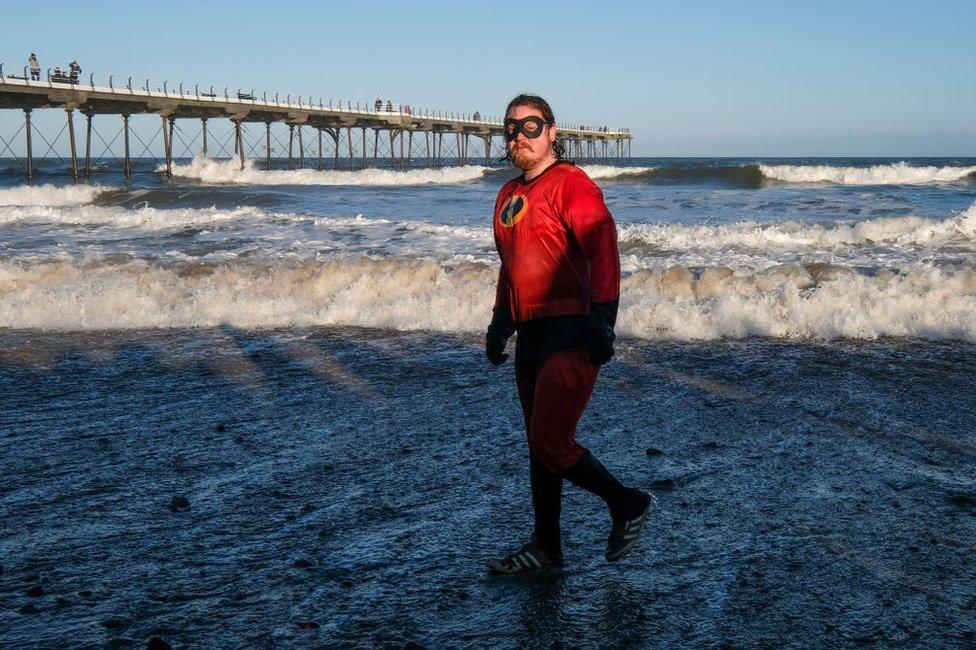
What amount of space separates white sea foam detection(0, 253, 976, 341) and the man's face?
480 centimetres

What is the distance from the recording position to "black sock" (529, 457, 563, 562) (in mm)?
3357

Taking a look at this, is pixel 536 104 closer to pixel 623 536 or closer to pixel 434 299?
pixel 623 536

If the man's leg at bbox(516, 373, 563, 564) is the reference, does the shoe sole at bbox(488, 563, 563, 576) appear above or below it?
below

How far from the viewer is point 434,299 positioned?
9.20 meters

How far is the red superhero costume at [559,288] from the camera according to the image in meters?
3.10

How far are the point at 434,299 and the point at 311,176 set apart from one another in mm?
45607

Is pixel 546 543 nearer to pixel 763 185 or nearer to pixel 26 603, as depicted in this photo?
pixel 26 603

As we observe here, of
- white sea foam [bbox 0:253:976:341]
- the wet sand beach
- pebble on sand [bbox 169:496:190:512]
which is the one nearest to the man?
the wet sand beach

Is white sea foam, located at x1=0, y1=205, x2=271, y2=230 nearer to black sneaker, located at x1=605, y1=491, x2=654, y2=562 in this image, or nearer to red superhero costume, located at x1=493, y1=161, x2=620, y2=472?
red superhero costume, located at x1=493, y1=161, x2=620, y2=472

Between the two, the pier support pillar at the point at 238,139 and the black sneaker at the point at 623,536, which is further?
the pier support pillar at the point at 238,139

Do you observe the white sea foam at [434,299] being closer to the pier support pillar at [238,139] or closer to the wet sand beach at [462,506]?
the wet sand beach at [462,506]

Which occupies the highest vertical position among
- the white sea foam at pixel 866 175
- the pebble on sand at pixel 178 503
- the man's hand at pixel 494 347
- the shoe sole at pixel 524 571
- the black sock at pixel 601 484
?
the white sea foam at pixel 866 175

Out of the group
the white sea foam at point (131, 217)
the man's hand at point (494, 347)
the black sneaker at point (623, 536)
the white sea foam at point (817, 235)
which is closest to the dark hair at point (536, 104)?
the man's hand at point (494, 347)

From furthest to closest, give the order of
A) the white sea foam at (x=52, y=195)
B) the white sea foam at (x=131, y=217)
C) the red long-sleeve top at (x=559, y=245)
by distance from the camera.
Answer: the white sea foam at (x=52, y=195), the white sea foam at (x=131, y=217), the red long-sleeve top at (x=559, y=245)
